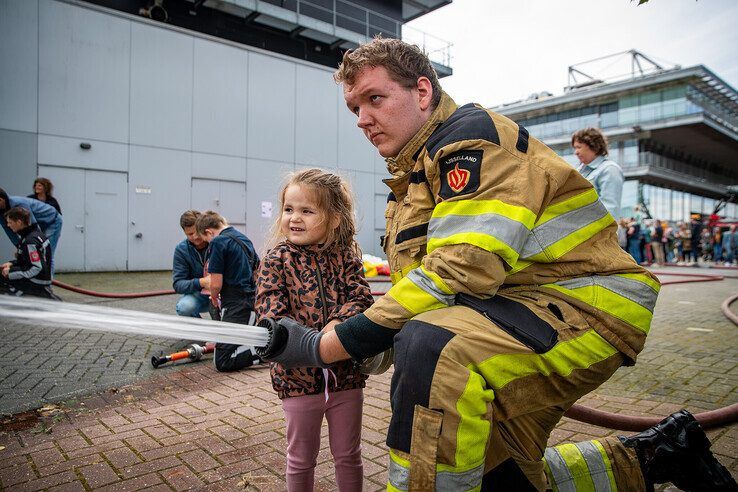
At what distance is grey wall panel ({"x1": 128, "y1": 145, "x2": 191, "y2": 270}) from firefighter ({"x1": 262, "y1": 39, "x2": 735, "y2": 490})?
14.2 metres

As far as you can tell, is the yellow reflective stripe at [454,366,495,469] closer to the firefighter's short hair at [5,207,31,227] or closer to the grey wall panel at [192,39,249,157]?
the firefighter's short hair at [5,207,31,227]

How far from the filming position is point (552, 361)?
1.57 m

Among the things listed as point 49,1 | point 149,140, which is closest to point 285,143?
point 149,140

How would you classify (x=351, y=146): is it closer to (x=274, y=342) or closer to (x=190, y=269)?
(x=190, y=269)

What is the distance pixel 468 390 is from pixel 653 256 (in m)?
26.8

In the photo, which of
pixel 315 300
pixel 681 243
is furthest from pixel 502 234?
pixel 681 243

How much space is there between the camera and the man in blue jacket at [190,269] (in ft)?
19.1

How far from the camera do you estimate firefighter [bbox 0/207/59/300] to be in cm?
729

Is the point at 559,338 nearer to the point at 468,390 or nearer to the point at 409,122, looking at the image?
the point at 468,390

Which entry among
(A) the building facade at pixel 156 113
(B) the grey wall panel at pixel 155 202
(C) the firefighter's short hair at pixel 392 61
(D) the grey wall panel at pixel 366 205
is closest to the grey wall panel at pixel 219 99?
(A) the building facade at pixel 156 113

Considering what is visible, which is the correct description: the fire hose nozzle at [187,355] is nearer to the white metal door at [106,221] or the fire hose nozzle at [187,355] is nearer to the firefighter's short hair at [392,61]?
the firefighter's short hair at [392,61]

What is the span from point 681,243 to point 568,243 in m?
29.5

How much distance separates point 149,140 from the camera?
1465 centimetres

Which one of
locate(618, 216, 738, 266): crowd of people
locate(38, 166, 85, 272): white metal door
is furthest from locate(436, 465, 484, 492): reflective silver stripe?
locate(618, 216, 738, 266): crowd of people
